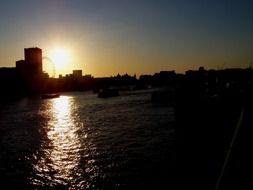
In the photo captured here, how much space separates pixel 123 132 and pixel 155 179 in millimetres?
27704

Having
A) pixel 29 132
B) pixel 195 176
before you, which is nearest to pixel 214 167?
pixel 195 176

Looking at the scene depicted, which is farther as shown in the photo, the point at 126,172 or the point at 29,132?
the point at 29,132

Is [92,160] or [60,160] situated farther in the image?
[60,160]

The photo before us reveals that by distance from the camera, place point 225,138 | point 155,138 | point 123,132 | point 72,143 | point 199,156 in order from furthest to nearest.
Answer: point 123,132 → point 72,143 → point 155,138 → point 225,138 → point 199,156

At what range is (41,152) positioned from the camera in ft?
144

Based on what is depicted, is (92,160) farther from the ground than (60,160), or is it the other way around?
(92,160)

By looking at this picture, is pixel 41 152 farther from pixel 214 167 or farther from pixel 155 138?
pixel 214 167

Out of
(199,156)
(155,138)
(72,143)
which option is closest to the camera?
(199,156)

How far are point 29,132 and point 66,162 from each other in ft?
102

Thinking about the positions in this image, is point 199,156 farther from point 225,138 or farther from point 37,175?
point 37,175

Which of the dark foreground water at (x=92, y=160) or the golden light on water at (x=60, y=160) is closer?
the dark foreground water at (x=92, y=160)

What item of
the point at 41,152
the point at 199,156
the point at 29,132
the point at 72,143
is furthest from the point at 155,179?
the point at 29,132

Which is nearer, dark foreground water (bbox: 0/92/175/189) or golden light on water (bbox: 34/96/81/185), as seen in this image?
dark foreground water (bbox: 0/92/175/189)

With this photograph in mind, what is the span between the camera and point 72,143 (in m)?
50.3
